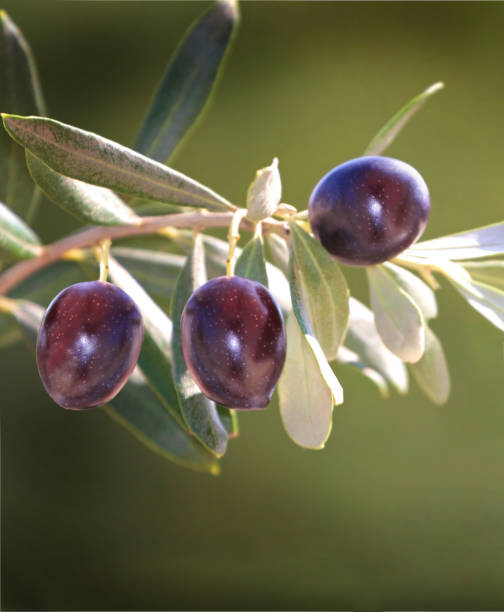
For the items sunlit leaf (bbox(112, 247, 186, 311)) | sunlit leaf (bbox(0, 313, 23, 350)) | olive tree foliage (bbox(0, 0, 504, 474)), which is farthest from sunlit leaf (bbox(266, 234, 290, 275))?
sunlit leaf (bbox(0, 313, 23, 350))

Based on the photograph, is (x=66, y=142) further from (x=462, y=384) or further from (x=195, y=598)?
(x=195, y=598)

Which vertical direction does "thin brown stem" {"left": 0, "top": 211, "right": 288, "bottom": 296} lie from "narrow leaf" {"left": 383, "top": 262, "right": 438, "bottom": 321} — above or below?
below

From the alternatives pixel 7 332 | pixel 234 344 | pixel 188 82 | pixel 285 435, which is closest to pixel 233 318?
pixel 234 344

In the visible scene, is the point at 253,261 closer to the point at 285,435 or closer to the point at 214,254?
the point at 214,254

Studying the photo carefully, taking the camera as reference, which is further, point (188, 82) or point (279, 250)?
point (188, 82)

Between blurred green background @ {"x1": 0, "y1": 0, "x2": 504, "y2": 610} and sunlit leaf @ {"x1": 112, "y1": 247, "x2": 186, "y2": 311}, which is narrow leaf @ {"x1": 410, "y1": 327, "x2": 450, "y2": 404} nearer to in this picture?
sunlit leaf @ {"x1": 112, "y1": 247, "x2": 186, "y2": 311}
